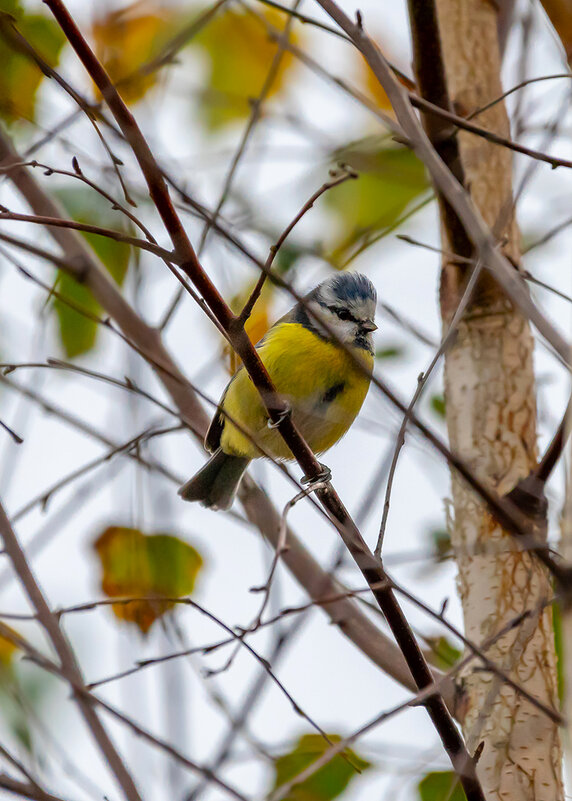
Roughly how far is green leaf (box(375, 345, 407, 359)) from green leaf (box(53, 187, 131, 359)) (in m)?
0.93

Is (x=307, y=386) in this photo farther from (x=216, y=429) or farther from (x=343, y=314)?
(x=216, y=429)

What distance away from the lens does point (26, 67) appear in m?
2.63

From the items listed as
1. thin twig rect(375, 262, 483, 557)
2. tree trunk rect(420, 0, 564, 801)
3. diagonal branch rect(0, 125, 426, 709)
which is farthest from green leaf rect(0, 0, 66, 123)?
thin twig rect(375, 262, 483, 557)

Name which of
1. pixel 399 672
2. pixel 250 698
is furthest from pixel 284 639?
pixel 399 672

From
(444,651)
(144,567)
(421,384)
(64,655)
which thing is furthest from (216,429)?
(64,655)

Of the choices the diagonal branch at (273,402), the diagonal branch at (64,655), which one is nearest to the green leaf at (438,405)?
the diagonal branch at (273,402)

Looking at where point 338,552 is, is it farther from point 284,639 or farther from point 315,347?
point 315,347

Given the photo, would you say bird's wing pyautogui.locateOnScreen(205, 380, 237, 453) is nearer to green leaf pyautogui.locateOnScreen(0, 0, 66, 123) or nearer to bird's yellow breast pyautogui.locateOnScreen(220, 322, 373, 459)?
bird's yellow breast pyautogui.locateOnScreen(220, 322, 373, 459)

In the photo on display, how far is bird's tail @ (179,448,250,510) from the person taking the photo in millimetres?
3676

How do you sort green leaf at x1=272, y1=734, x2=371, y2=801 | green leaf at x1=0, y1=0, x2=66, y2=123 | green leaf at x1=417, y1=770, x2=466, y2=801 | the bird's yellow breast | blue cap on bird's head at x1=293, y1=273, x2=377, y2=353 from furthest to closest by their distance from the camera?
blue cap on bird's head at x1=293, y1=273, x2=377, y2=353 → the bird's yellow breast → green leaf at x1=0, y1=0, x2=66, y2=123 → green leaf at x1=272, y1=734, x2=371, y2=801 → green leaf at x1=417, y1=770, x2=466, y2=801

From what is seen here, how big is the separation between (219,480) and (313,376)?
0.81m

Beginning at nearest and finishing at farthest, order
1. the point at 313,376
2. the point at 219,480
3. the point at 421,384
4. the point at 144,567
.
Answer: the point at 421,384 → the point at 144,567 → the point at 313,376 → the point at 219,480

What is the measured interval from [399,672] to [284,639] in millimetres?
1277

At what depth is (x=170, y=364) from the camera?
3025mm
